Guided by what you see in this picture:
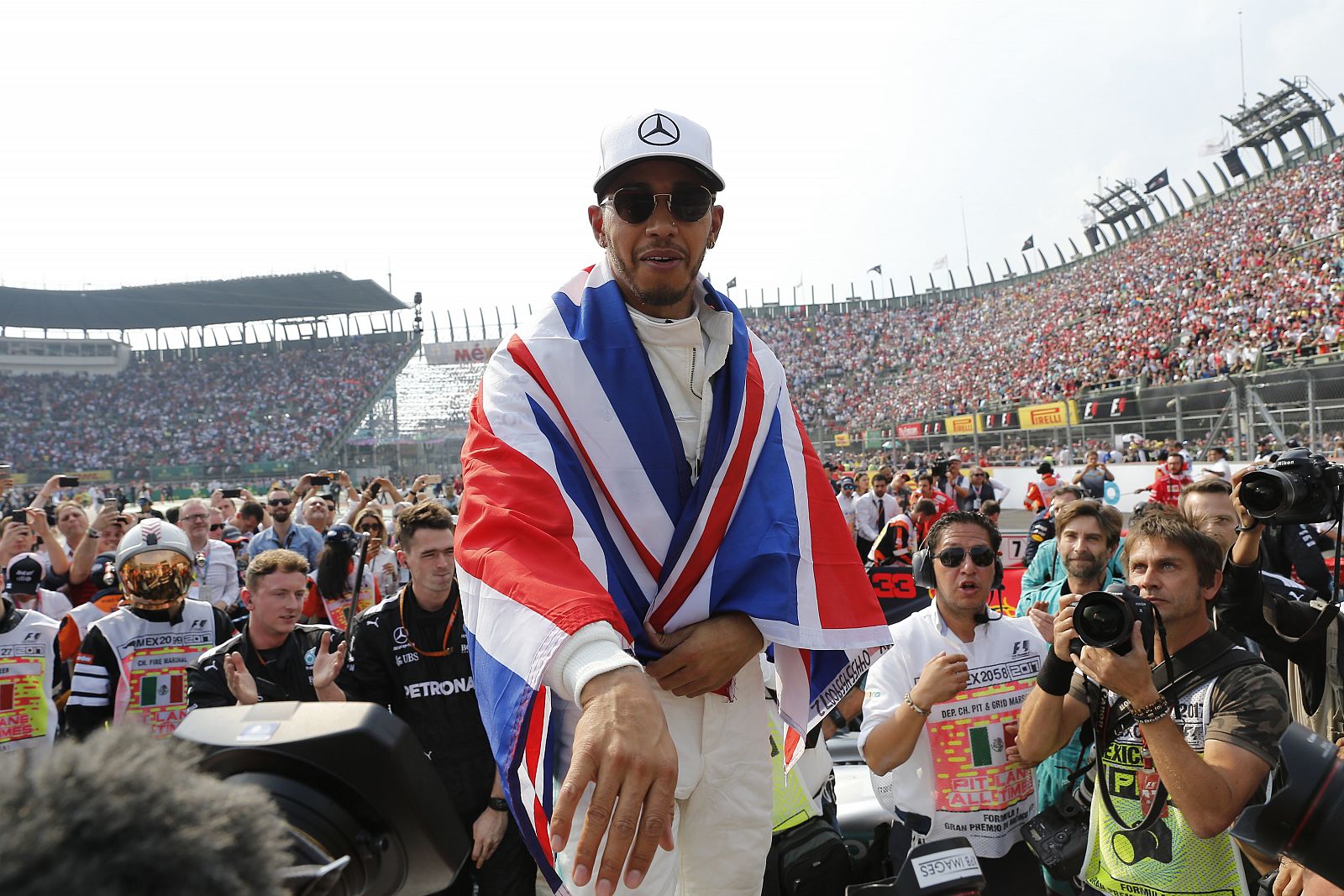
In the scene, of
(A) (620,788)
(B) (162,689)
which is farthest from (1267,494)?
(B) (162,689)

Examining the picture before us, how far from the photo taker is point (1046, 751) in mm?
3098

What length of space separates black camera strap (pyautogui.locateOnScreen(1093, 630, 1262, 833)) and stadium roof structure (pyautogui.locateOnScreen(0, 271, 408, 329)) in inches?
1926

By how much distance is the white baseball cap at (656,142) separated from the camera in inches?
70.5

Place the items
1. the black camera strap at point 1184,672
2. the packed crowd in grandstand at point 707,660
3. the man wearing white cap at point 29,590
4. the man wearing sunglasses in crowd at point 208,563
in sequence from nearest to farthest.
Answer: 1. the packed crowd in grandstand at point 707,660
2. the black camera strap at point 1184,672
3. the man wearing white cap at point 29,590
4. the man wearing sunglasses in crowd at point 208,563

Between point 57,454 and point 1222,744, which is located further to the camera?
point 57,454

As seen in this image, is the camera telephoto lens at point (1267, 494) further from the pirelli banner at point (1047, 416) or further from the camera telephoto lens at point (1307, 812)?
the pirelli banner at point (1047, 416)

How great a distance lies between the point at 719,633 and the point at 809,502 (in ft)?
1.31

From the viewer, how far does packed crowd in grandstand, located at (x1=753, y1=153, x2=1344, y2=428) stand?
2434 cm

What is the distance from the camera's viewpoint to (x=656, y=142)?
70.5 inches

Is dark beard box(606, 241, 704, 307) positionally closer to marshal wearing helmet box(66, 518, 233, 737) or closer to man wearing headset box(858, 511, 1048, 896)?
man wearing headset box(858, 511, 1048, 896)

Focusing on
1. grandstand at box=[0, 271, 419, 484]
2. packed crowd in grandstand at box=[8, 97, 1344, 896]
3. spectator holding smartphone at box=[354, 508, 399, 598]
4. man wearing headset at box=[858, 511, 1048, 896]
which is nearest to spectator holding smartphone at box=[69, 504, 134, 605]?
packed crowd in grandstand at box=[8, 97, 1344, 896]

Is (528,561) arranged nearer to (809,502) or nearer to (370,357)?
(809,502)

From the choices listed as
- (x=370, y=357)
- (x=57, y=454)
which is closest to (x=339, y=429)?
(x=370, y=357)

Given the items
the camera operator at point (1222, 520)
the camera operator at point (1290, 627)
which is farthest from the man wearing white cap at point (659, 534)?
the camera operator at point (1222, 520)
